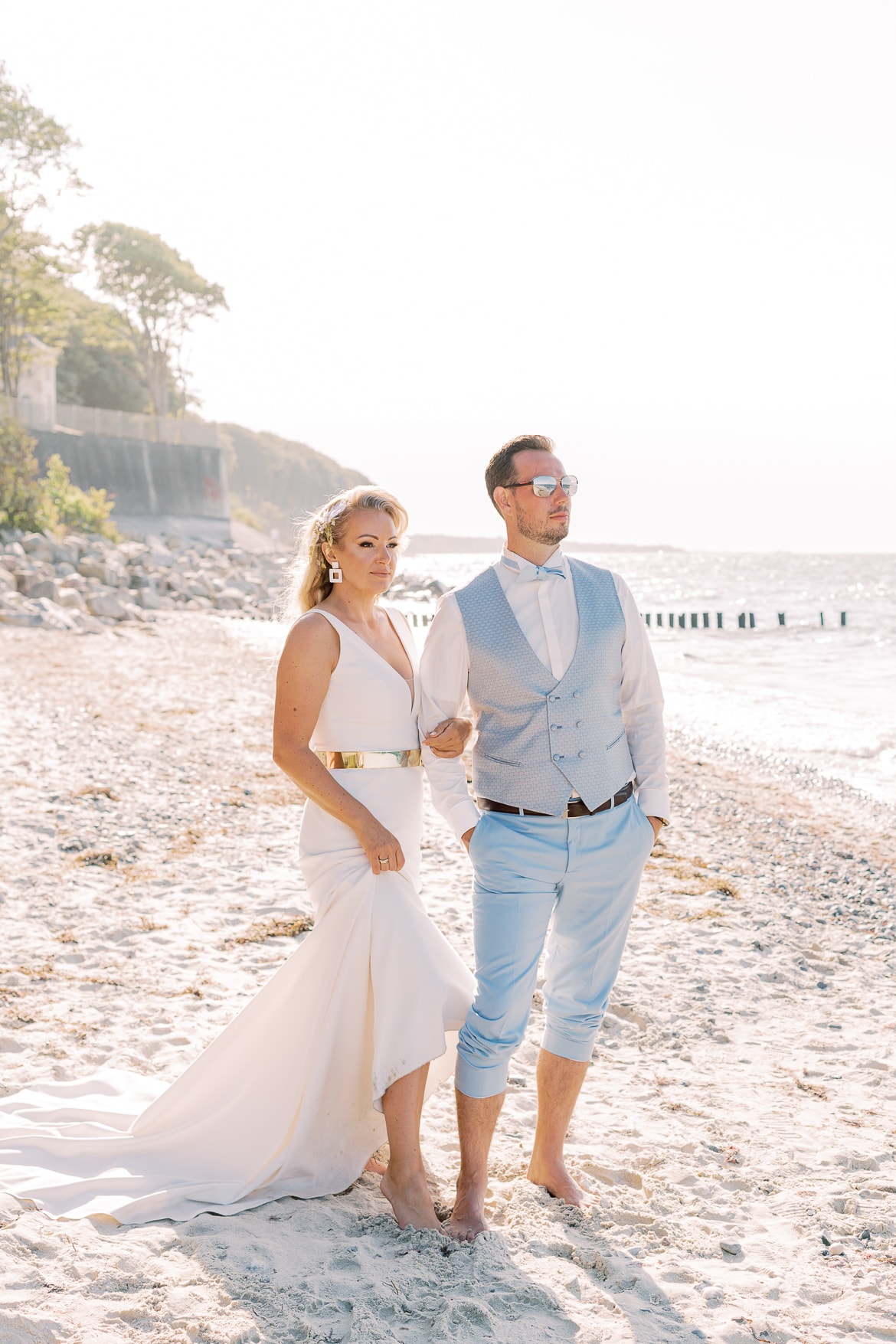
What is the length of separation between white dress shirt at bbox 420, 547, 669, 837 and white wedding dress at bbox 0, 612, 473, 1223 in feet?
0.53

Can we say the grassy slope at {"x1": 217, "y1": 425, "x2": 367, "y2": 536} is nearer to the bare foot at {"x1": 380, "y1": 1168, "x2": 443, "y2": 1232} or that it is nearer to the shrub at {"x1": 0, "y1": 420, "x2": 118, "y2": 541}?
the shrub at {"x1": 0, "y1": 420, "x2": 118, "y2": 541}

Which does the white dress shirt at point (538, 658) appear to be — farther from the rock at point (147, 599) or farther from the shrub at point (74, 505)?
the shrub at point (74, 505)

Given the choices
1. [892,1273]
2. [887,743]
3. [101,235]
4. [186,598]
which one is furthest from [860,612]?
[892,1273]

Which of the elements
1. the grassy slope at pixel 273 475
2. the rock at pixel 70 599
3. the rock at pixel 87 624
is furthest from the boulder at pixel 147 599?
the grassy slope at pixel 273 475

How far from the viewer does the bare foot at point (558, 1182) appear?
3342 mm

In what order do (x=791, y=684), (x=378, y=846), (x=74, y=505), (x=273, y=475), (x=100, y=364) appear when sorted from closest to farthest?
(x=378, y=846), (x=791, y=684), (x=74, y=505), (x=100, y=364), (x=273, y=475)

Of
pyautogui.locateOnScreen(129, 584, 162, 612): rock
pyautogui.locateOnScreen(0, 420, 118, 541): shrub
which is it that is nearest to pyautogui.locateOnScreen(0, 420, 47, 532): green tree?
pyautogui.locateOnScreen(0, 420, 118, 541): shrub

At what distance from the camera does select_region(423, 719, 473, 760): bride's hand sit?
317cm

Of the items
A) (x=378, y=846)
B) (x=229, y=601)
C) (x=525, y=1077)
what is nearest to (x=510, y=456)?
(x=378, y=846)

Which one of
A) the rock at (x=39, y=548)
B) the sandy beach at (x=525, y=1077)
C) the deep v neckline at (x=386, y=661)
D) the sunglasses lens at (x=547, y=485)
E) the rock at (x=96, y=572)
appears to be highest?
the rock at (x=39, y=548)

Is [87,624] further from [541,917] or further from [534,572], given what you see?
[541,917]

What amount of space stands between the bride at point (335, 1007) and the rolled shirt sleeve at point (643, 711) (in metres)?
0.61

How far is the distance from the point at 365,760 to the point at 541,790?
1.92ft

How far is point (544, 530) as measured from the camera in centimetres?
324
